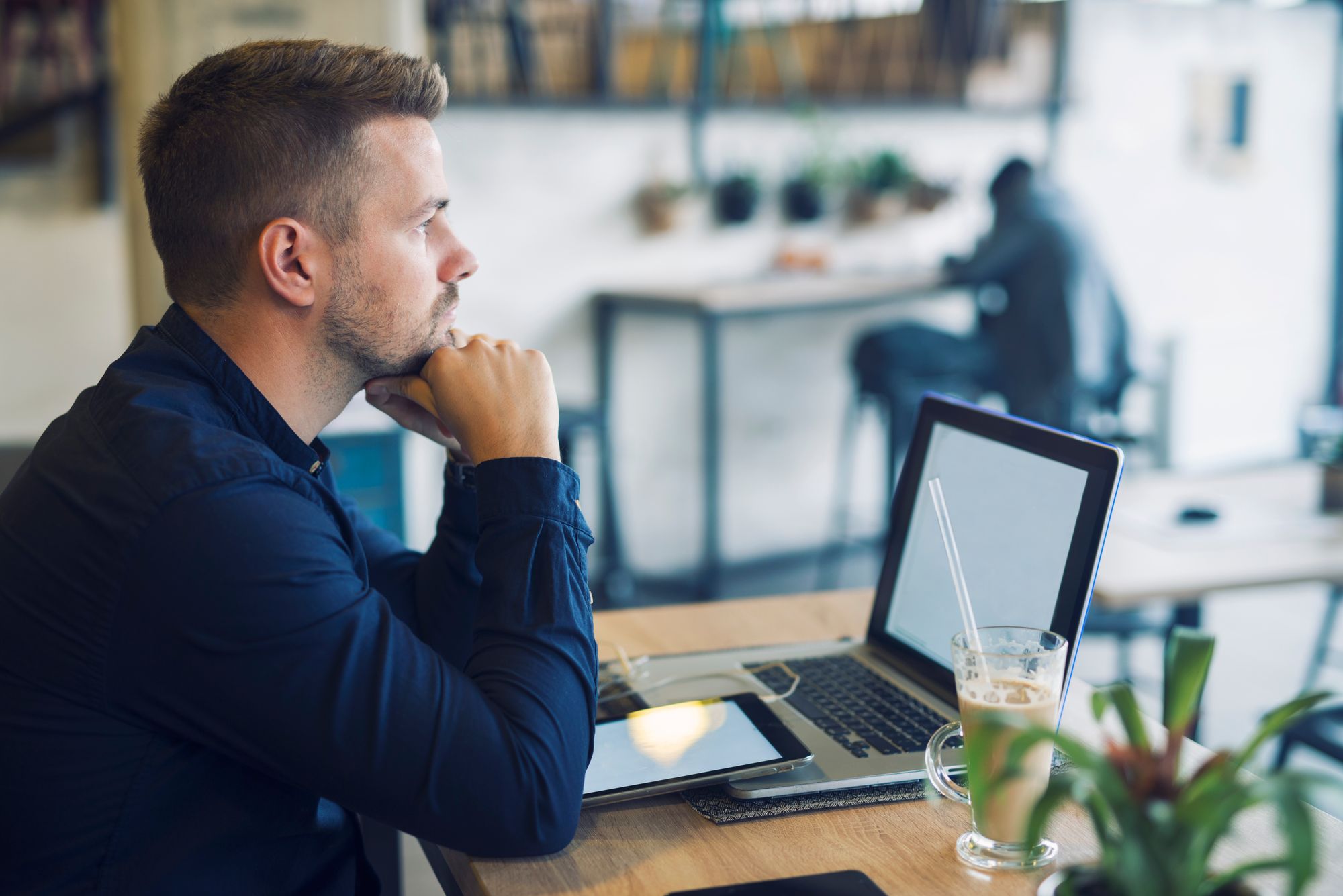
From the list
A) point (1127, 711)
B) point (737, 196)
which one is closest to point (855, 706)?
point (1127, 711)

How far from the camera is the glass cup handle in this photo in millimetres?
984

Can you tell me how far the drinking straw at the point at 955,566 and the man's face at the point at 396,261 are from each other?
502mm

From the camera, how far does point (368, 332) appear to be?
1169mm

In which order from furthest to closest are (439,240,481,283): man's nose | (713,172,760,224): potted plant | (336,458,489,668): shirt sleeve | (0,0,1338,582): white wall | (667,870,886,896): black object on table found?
(713,172,760,224): potted plant
(0,0,1338,582): white wall
(336,458,489,668): shirt sleeve
(439,240,481,283): man's nose
(667,870,886,896): black object on table

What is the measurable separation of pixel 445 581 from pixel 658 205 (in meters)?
3.07

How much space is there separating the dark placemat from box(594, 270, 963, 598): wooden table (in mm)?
2658

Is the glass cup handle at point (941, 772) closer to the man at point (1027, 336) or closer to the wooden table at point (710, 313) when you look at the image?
the wooden table at point (710, 313)

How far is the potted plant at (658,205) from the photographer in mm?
4238

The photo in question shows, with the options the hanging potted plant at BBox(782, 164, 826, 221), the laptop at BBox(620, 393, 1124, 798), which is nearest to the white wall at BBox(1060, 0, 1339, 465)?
the hanging potted plant at BBox(782, 164, 826, 221)

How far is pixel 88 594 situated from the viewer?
2.98 ft

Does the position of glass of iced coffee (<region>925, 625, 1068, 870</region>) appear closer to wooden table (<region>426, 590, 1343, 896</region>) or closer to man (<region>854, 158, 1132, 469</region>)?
wooden table (<region>426, 590, 1343, 896</region>)

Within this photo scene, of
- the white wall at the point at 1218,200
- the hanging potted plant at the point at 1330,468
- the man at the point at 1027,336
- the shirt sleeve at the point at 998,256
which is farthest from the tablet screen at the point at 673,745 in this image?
the white wall at the point at 1218,200

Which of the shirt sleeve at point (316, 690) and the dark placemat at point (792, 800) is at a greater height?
the shirt sleeve at point (316, 690)

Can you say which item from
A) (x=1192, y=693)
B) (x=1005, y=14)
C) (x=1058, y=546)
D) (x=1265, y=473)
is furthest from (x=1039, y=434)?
(x=1005, y=14)
